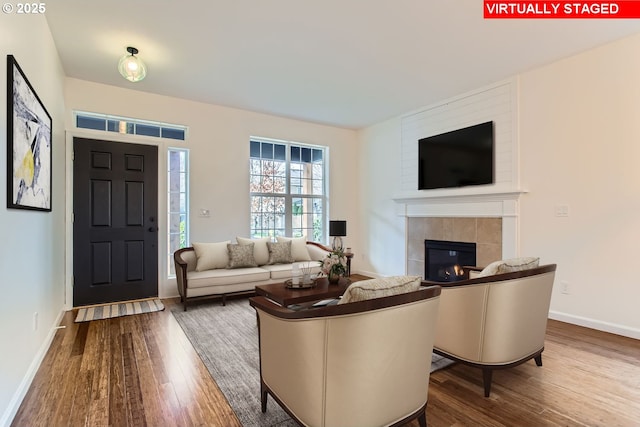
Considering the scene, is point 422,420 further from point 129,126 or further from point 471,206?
point 129,126

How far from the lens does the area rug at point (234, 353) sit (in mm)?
1867

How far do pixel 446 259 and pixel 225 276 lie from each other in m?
3.16

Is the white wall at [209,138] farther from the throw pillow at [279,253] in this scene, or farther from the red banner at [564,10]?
the red banner at [564,10]

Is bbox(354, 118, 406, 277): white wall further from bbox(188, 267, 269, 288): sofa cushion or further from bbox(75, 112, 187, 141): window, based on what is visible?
bbox(75, 112, 187, 141): window

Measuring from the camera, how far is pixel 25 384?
2.09m

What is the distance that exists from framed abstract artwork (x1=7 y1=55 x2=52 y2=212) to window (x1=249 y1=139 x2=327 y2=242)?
283cm

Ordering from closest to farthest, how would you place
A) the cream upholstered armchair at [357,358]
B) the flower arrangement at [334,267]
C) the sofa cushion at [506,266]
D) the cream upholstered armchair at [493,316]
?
the cream upholstered armchair at [357,358], the cream upholstered armchair at [493,316], the sofa cushion at [506,266], the flower arrangement at [334,267]

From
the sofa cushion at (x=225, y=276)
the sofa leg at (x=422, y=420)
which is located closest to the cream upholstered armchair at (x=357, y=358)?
the sofa leg at (x=422, y=420)

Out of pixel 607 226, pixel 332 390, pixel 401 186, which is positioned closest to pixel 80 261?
pixel 332 390

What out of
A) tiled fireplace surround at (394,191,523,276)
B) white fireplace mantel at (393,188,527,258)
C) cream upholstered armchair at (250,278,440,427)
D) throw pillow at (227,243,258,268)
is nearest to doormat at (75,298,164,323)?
throw pillow at (227,243,258,268)

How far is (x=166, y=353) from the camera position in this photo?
8.79ft

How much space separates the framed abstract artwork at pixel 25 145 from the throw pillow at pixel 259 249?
2.28m

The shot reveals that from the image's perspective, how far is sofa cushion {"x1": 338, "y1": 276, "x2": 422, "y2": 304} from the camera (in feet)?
4.69

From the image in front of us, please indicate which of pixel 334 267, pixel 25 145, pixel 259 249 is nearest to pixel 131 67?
pixel 25 145
